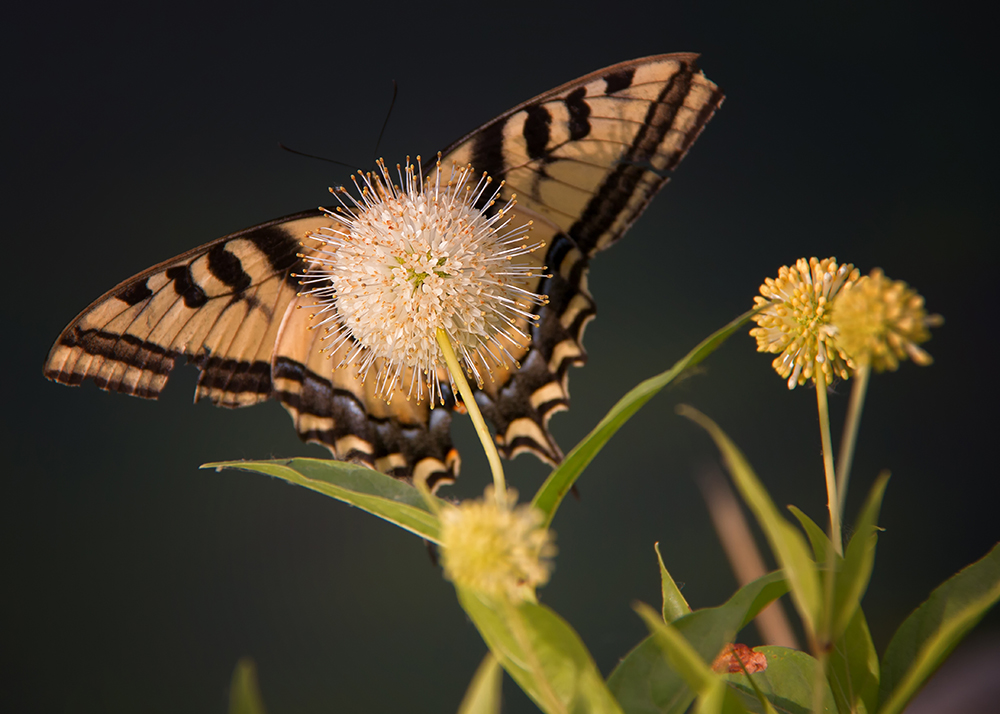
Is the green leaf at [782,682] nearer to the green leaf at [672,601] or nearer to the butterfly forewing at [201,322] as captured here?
the green leaf at [672,601]

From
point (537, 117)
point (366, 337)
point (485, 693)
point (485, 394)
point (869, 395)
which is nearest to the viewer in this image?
point (485, 693)

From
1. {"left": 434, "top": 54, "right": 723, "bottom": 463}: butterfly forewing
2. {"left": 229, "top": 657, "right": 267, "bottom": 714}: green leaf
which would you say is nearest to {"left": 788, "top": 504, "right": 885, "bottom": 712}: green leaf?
{"left": 229, "top": 657, "right": 267, "bottom": 714}: green leaf

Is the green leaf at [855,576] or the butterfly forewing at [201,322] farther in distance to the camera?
the butterfly forewing at [201,322]

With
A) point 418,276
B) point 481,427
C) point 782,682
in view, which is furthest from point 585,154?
point 782,682

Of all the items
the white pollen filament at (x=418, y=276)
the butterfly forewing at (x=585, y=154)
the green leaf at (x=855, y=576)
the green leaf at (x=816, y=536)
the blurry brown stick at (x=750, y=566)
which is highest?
the butterfly forewing at (x=585, y=154)

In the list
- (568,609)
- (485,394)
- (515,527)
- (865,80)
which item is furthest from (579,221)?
(865,80)

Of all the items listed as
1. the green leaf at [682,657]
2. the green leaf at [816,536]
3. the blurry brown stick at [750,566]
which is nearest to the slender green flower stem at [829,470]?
the green leaf at [816,536]

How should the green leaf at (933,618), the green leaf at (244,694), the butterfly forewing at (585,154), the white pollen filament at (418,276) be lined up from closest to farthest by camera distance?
1. the green leaf at (244,694)
2. the green leaf at (933,618)
3. the white pollen filament at (418,276)
4. the butterfly forewing at (585,154)

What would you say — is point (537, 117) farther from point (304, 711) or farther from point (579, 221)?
point (304, 711)

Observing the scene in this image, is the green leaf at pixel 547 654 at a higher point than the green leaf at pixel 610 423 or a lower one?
lower
